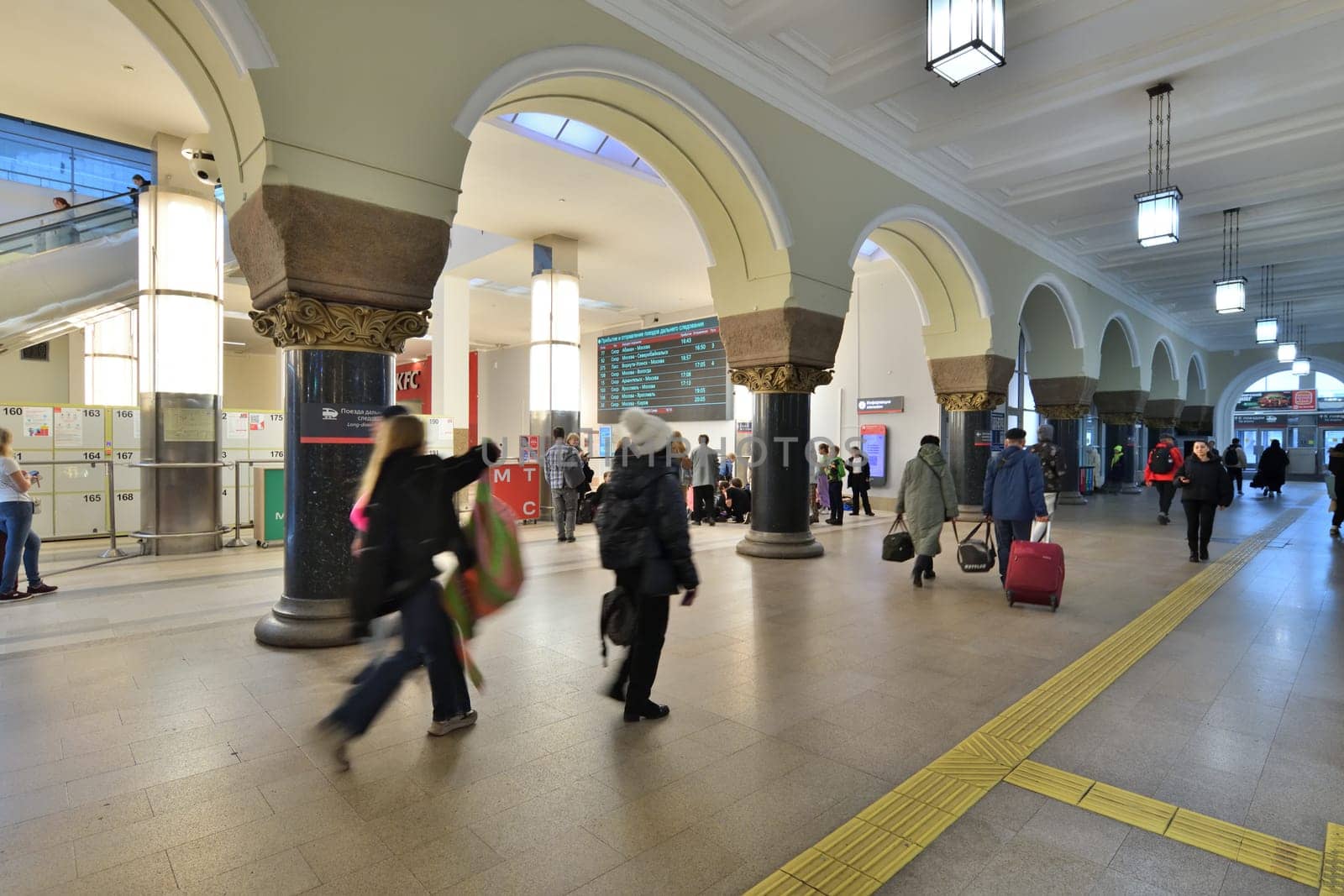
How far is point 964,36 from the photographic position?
15.8 ft

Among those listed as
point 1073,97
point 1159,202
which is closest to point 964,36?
point 1073,97

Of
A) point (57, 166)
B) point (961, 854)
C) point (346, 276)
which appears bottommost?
point (961, 854)

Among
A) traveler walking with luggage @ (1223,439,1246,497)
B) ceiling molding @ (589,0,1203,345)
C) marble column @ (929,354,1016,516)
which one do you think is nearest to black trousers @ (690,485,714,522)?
marble column @ (929,354,1016,516)

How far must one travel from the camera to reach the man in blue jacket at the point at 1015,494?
6.05m

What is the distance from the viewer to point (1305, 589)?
634 cm

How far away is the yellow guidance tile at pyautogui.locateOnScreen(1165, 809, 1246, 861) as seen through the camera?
2.31 m

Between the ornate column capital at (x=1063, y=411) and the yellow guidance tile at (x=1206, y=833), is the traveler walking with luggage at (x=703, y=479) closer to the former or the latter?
the ornate column capital at (x=1063, y=411)

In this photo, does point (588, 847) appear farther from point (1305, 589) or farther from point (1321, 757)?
point (1305, 589)

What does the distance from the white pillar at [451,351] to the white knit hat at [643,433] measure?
437 inches

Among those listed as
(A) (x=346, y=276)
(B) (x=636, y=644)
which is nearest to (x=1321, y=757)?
(B) (x=636, y=644)

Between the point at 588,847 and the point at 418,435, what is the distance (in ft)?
5.52

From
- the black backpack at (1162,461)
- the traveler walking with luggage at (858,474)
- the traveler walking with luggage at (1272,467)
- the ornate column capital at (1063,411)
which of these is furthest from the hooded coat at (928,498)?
the traveler walking with luggage at (1272,467)

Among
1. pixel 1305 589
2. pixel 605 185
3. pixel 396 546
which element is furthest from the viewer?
pixel 605 185

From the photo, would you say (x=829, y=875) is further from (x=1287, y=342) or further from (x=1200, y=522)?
(x=1287, y=342)
